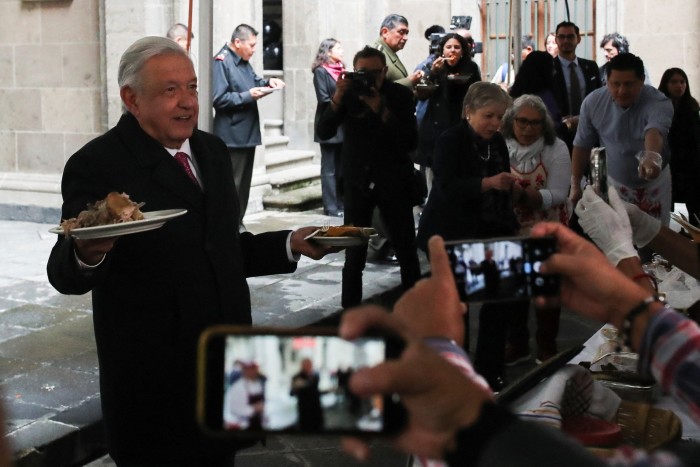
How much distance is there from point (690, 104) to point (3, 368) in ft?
22.8

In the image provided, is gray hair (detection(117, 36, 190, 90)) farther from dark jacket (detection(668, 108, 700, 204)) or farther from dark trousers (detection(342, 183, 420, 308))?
dark jacket (detection(668, 108, 700, 204))

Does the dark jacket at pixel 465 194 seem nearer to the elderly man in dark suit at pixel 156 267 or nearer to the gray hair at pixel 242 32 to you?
the elderly man in dark suit at pixel 156 267

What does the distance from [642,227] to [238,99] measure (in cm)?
734

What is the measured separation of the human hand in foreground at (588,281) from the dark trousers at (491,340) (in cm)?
437

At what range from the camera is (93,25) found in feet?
36.7

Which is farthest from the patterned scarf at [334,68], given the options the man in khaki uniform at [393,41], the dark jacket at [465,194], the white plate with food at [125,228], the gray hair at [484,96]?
the white plate with food at [125,228]

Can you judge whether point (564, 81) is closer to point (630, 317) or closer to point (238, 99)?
point (238, 99)

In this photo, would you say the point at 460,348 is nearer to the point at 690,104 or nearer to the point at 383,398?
the point at 383,398

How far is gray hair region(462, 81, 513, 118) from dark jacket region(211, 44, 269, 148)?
13.7 ft

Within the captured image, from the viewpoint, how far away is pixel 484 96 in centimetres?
639

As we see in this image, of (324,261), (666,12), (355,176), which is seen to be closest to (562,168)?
(355,176)

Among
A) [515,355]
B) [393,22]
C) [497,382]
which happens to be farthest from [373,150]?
[393,22]

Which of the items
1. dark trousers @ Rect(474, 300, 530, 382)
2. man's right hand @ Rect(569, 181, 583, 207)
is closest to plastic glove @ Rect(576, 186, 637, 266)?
dark trousers @ Rect(474, 300, 530, 382)

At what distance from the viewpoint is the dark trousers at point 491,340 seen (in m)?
6.19
